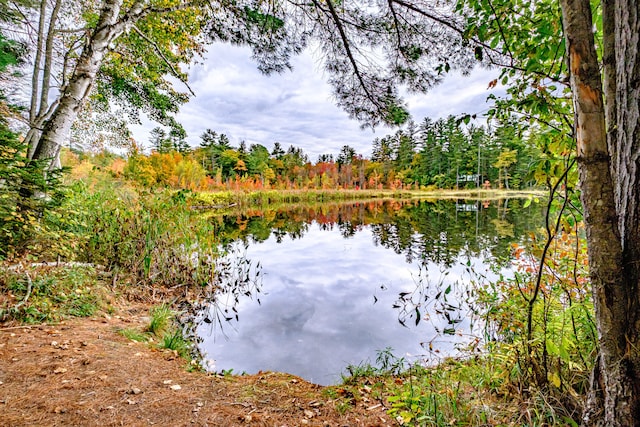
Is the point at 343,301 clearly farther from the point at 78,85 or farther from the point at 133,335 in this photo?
the point at 78,85

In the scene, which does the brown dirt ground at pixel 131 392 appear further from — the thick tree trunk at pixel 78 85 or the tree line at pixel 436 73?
the thick tree trunk at pixel 78 85

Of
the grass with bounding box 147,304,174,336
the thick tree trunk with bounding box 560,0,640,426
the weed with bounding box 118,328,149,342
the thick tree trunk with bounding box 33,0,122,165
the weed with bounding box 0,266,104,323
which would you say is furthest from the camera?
the thick tree trunk with bounding box 33,0,122,165

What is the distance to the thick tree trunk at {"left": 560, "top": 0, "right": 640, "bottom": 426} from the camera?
87 cm

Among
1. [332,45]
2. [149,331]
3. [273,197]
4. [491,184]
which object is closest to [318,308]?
[149,331]

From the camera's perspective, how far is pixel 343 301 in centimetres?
423

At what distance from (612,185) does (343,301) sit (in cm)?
363

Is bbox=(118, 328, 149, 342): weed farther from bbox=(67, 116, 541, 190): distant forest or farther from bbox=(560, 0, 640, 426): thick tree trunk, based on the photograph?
bbox=(67, 116, 541, 190): distant forest

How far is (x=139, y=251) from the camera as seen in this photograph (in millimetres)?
4074

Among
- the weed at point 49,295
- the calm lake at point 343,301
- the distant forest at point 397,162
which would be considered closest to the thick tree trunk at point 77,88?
the weed at point 49,295

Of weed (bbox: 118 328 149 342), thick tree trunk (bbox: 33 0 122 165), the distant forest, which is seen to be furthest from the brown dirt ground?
the distant forest

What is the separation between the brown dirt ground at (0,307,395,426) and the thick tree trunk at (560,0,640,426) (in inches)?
43.9

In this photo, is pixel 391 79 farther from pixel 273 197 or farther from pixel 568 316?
pixel 273 197

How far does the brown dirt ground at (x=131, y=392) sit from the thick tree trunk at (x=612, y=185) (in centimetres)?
111

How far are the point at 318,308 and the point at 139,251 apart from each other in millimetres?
2674
